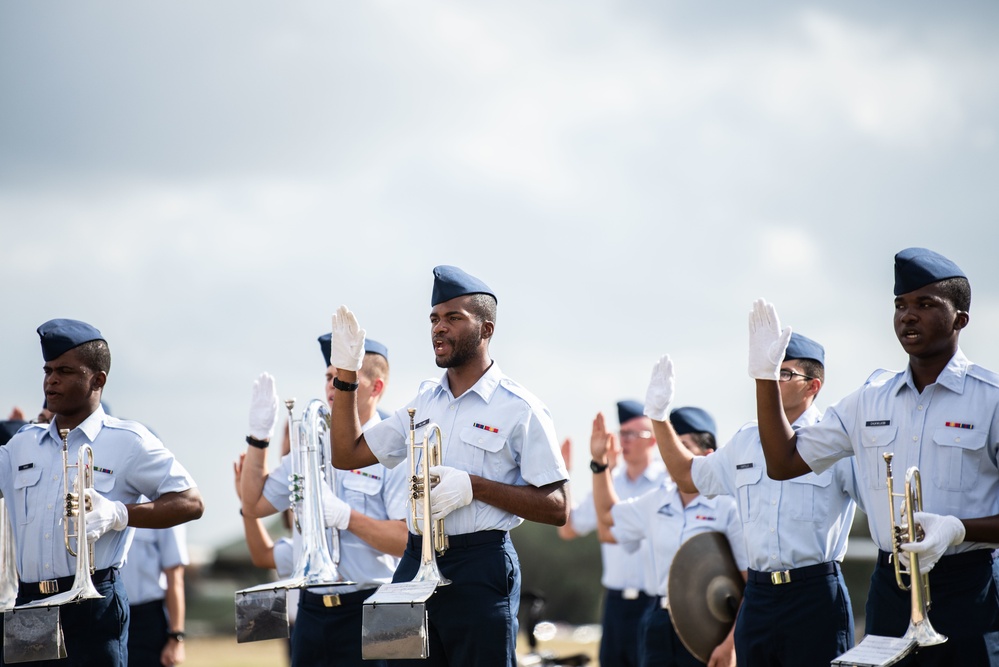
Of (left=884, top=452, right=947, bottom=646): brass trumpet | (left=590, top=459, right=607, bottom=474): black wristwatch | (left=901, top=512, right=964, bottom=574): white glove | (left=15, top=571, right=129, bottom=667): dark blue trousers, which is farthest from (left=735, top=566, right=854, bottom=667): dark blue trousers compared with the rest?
(left=15, top=571, right=129, bottom=667): dark blue trousers

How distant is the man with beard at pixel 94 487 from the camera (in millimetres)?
6926

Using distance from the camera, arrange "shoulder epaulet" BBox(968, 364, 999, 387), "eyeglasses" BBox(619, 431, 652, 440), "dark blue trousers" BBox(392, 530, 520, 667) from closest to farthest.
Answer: "shoulder epaulet" BBox(968, 364, 999, 387) → "dark blue trousers" BBox(392, 530, 520, 667) → "eyeglasses" BBox(619, 431, 652, 440)

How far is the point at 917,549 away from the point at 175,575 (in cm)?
647

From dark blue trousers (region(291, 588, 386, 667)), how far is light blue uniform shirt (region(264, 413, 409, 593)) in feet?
0.40

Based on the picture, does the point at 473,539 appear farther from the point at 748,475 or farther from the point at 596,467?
the point at 596,467

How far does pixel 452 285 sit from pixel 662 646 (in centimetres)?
432

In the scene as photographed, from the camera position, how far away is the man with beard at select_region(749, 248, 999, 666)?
5348mm

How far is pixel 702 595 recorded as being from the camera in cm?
827

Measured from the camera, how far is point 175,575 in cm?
981

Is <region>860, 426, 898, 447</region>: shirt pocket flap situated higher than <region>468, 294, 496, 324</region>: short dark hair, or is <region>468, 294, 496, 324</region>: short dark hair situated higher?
<region>468, 294, 496, 324</region>: short dark hair

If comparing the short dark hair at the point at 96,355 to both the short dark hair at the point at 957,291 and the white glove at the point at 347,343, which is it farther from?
the short dark hair at the point at 957,291

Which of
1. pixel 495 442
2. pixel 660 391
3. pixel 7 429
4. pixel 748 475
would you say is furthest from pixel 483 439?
pixel 7 429

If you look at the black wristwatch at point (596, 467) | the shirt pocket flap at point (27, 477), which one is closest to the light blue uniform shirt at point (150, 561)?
the shirt pocket flap at point (27, 477)

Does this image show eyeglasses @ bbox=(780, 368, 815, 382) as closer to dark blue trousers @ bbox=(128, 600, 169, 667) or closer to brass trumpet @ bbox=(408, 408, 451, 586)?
brass trumpet @ bbox=(408, 408, 451, 586)
